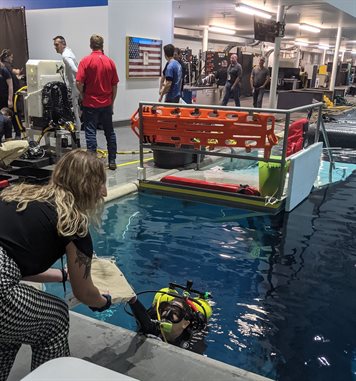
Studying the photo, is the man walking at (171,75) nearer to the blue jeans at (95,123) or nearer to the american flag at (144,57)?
the blue jeans at (95,123)

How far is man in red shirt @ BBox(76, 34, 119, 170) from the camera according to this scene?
19.5 ft

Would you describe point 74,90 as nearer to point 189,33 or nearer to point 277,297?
point 277,297

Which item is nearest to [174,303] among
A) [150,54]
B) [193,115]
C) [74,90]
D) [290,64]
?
[193,115]

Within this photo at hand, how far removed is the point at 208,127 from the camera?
5281 mm

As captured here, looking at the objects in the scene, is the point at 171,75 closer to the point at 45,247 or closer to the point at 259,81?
the point at 45,247

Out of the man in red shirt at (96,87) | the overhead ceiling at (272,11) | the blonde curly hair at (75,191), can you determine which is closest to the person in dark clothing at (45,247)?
the blonde curly hair at (75,191)

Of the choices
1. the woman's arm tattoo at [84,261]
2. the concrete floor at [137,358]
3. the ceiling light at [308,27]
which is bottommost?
the concrete floor at [137,358]

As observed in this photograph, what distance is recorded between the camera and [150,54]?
34.2ft

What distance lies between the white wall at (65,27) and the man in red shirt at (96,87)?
3433 millimetres

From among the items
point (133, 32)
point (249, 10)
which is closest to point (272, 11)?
point (249, 10)

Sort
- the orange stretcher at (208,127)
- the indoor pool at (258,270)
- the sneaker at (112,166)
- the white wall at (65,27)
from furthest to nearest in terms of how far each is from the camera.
Answer: the white wall at (65,27)
the sneaker at (112,166)
the orange stretcher at (208,127)
the indoor pool at (258,270)

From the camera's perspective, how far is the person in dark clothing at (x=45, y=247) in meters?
1.58

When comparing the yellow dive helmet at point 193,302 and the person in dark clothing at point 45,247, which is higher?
the person in dark clothing at point 45,247

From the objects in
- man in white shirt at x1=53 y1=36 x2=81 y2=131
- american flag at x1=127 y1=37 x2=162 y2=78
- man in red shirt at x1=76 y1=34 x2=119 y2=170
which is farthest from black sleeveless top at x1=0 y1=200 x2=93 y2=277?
american flag at x1=127 y1=37 x2=162 y2=78
